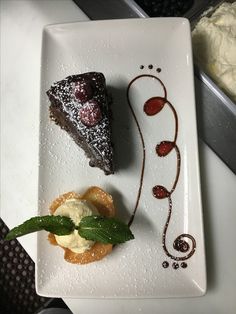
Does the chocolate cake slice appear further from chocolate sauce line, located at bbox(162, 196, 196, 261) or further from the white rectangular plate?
chocolate sauce line, located at bbox(162, 196, 196, 261)

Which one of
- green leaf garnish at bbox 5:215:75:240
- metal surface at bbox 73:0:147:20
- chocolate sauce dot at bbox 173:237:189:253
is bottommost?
chocolate sauce dot at bbox 173:237:189:253

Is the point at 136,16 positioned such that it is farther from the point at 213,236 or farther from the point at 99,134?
the point at 213,236

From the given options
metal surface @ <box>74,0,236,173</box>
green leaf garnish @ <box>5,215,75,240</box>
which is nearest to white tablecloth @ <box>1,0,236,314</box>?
metal surface @ <box>74,0,236,173</box>

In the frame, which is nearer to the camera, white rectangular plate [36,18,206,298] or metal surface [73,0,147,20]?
white rectangular plate [36,18,206,298]

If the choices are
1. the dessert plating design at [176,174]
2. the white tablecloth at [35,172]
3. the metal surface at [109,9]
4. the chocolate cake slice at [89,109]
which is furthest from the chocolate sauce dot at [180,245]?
the metal surface at [109,9]

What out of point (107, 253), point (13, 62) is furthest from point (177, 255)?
point (13, 62)

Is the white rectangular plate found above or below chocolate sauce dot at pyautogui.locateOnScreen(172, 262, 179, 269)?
above

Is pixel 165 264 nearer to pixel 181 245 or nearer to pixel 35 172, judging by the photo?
pixel 181 245
